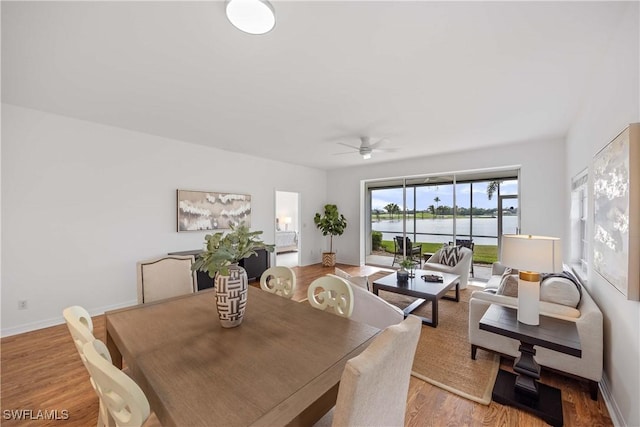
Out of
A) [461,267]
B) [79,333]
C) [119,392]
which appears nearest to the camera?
[119,392]

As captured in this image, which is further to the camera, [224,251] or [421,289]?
[421,289]

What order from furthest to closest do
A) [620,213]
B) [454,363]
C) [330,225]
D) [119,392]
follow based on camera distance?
[330,225]
[454,363]
[620,213]
[119,392]

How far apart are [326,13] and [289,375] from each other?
1995 millimetres

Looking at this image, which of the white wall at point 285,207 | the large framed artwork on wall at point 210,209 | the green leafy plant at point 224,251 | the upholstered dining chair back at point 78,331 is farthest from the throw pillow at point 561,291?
the white wall at point 285,207

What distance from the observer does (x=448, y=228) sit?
229 inches

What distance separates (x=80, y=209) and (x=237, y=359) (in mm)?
3623

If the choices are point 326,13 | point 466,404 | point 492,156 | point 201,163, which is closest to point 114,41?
point 326,13

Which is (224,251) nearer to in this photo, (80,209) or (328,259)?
(80,209)

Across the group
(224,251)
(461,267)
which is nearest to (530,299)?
(224,251)

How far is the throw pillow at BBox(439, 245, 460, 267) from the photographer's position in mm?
4555

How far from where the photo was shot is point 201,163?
4.61 meters

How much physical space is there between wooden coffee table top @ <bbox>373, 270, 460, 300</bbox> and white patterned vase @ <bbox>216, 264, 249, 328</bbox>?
2393 millimetres

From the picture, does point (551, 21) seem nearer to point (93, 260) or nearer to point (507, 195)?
point (507, 195)

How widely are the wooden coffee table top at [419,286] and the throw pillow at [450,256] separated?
802 millimetres
